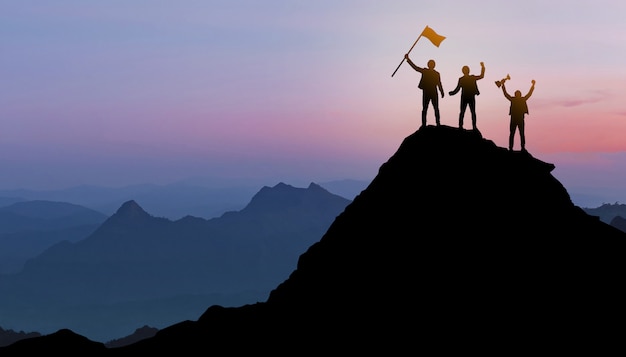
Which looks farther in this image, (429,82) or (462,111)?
(462,111)

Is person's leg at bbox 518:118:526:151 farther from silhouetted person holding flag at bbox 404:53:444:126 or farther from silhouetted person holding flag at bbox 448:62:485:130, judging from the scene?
silhouetted person holding flag at bbox 404:53:444:126

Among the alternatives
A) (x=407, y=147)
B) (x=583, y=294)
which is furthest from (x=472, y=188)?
(x=583, y=294)

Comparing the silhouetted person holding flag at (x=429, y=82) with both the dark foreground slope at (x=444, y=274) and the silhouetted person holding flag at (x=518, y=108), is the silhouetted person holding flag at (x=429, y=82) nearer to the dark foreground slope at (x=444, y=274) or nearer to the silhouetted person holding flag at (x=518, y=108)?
the dark foreground slope at (x=444, y=274)

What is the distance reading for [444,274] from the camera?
3238 cm

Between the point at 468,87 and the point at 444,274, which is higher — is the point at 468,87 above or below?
above

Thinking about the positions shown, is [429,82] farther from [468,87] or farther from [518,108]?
[518,108]

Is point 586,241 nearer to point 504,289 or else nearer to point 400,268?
point 504,289

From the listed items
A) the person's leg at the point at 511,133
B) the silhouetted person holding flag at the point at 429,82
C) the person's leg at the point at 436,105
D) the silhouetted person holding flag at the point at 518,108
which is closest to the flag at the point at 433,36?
the silhouetted person holding flag at the point at 429,82

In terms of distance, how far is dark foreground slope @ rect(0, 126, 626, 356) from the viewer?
30.8 m

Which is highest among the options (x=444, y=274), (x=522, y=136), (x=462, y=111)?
(x=462, y=111)

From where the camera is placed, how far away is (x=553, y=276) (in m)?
32.9

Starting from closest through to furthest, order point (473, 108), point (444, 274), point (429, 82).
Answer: point (444, 274), point (429, 82), point (473, 108)

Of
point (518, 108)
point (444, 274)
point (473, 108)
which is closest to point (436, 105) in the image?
point (473, 108)

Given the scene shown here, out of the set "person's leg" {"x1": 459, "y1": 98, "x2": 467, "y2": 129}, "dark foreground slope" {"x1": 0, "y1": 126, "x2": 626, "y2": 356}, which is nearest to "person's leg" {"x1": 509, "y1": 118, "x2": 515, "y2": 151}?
"dark foreground slope" {"x1": 0, "y1": 126, "x2": 626, "y2": 356}
